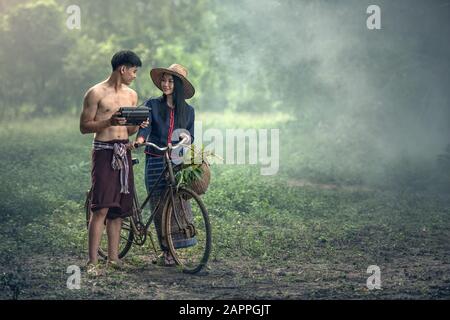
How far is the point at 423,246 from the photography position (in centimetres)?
1027

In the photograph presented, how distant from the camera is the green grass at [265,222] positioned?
9406 mm

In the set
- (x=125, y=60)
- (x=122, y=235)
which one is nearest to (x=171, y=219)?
(x=122, y=235)

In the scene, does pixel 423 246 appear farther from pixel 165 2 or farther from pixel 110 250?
pixel 165 2

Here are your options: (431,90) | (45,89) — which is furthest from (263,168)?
(45,89)

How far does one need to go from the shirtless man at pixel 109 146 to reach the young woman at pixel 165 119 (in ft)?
1.10

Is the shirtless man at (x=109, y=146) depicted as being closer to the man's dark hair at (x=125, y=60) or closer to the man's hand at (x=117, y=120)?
the man's dark hair at (x=125, y=60)

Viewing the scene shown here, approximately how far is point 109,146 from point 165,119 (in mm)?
752

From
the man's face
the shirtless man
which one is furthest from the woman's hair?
the man's face

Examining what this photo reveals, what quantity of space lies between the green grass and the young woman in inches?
37.0

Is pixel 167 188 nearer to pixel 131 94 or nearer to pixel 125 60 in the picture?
pixel 131 94

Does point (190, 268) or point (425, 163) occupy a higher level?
point (425, 163)
